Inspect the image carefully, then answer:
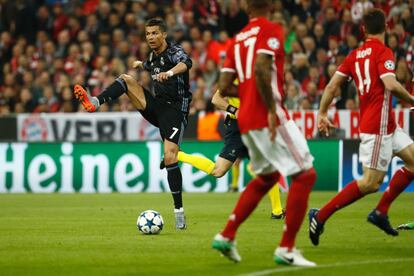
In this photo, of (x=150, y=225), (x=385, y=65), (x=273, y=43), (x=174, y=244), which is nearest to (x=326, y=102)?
(x=385, y=65)

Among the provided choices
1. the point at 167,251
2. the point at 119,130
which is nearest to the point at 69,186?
the point at 119,130

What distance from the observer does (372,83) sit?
937cm

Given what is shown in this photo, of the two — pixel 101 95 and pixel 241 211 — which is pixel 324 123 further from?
pixel 101 95

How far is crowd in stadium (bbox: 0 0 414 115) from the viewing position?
2094cm

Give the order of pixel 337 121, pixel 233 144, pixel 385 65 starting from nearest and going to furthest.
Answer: pixel 385 65, pixel 233 144, pixel 337 121

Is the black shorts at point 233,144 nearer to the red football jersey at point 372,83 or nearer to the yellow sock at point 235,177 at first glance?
the red football jersey at point 372,83

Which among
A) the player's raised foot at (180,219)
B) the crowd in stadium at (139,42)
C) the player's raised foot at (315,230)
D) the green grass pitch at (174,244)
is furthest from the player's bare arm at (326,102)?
the crowd in stadium at (139,42)

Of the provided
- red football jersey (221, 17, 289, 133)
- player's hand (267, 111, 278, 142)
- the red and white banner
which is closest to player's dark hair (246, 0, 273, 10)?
red football jersey (221, 17, 289, 133)

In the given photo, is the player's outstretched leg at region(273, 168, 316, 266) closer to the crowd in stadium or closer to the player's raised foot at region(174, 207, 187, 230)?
the player's raised foot at region(174, 207, 187, 230)

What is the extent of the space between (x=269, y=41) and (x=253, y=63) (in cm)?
25

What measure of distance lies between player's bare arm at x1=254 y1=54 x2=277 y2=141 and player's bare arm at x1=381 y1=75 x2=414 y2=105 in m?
1.83

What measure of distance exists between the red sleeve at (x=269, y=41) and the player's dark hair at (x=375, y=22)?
1878 millimetres

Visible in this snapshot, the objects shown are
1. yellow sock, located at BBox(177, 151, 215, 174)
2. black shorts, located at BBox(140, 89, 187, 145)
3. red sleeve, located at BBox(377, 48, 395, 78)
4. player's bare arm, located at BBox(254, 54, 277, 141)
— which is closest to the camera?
player's bare arm, located at BBox(254, 54, 277, 141)

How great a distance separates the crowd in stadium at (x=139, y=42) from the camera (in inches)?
824
